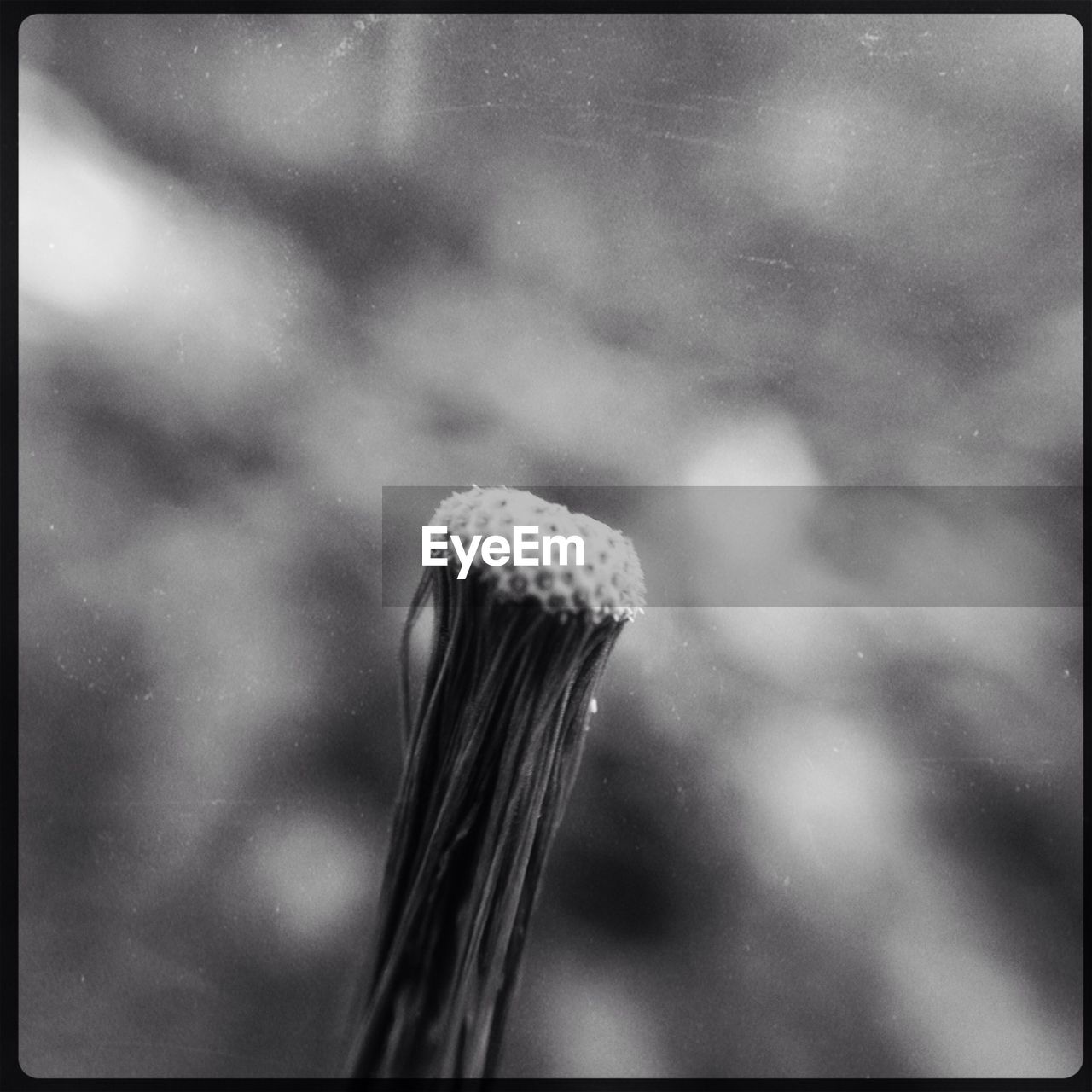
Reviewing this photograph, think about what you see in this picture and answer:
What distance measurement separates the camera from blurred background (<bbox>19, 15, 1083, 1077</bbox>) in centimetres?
34

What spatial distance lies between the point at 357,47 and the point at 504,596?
227 mm

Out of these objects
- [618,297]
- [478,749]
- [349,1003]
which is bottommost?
[349,1003]

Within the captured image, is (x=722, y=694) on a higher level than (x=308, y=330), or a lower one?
lower

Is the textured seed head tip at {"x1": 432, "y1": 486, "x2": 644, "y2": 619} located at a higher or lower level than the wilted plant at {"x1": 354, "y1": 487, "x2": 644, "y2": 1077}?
higher

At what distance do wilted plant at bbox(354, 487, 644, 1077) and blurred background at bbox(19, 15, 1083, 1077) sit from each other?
53 mm

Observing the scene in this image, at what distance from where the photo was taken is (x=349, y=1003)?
1.05 feet

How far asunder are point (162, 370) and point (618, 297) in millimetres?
173

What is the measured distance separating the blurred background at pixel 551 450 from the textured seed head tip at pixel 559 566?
0.29 ft

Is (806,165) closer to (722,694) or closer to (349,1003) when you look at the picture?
(722,694)

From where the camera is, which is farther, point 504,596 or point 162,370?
point 162,370

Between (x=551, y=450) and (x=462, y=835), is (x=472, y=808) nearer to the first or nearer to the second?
(x=462, y=835)

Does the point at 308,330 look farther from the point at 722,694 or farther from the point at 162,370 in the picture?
the point at 722,694

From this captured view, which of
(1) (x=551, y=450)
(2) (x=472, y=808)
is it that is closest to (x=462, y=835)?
(2) (x=472, y=808)

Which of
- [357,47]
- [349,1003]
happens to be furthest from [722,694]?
[357,47]
